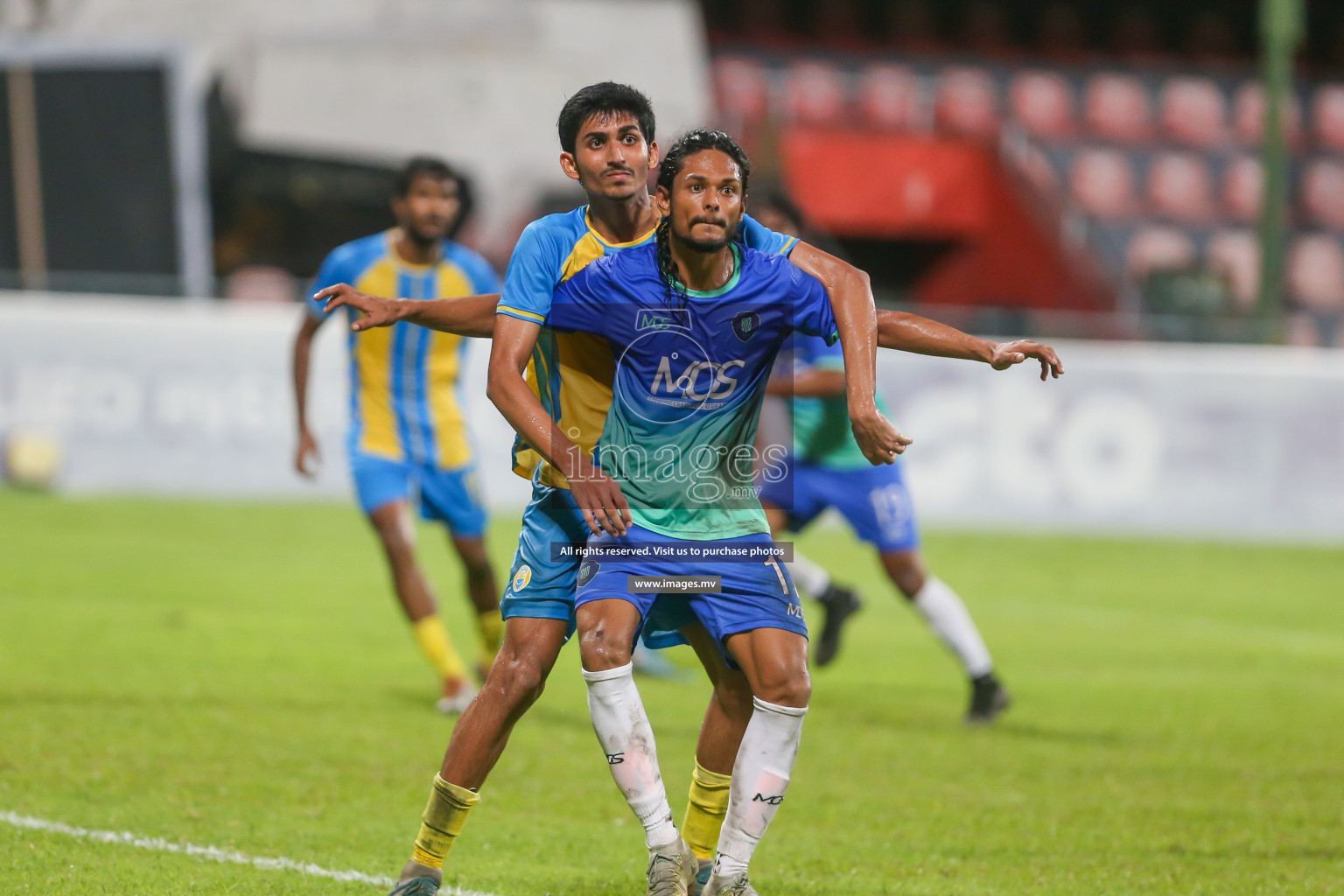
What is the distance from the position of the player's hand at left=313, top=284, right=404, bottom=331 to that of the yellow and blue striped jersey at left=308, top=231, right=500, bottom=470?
3.38 meters

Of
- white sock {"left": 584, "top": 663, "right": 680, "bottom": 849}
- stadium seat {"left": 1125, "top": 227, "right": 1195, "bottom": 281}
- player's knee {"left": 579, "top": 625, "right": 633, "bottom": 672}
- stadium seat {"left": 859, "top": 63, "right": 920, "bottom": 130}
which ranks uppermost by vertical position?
stadium seat {"left": 859, "top": 63, "right": 920, "bottom": 130}

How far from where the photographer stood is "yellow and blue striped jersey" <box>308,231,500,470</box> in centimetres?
762

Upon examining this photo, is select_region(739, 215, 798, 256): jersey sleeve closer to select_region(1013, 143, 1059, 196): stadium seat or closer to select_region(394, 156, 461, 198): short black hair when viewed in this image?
select_region(394, 156, 461, 198): short black hair

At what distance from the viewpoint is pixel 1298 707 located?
826 cm

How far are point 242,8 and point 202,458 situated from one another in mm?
9879

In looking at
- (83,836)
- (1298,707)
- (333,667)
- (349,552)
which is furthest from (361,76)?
(83,836)

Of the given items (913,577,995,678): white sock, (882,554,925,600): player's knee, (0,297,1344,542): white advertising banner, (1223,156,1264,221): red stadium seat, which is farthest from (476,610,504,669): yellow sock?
(1223,156,1264,221): red stadium seat

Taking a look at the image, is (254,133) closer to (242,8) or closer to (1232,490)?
(242,8)

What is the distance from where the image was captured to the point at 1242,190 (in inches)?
1056

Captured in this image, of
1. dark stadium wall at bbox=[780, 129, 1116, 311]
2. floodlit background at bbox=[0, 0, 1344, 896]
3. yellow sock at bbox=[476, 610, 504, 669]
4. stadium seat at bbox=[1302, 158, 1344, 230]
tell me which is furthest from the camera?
stadium seat at bbox=[1302, 158, 1344, 230]

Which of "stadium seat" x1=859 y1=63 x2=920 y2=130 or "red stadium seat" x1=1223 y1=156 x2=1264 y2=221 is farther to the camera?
"red stadium seat" x1=1223 y1=156 x2=1264 y2=221

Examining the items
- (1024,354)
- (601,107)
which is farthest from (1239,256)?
(601,107)

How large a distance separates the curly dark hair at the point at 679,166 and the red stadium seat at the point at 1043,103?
2396cm

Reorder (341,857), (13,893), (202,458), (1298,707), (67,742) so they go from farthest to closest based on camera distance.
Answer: (202,458), (1298,707), (67,742), (341,857), (13,893)
